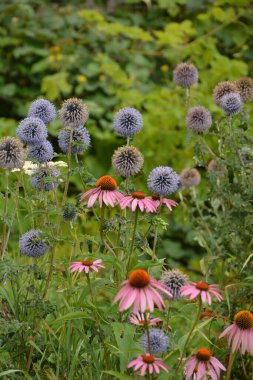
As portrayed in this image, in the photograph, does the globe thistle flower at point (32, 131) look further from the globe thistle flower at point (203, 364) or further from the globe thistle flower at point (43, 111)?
the globe thistle flower at point (203, 364)

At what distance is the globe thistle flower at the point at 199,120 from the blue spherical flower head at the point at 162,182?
2.10 feet

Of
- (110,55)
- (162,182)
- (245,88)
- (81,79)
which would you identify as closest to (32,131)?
(162,182)

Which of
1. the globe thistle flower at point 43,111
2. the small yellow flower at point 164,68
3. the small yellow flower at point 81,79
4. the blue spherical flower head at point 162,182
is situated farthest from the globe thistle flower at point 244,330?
the small yellow flower at point 164,68

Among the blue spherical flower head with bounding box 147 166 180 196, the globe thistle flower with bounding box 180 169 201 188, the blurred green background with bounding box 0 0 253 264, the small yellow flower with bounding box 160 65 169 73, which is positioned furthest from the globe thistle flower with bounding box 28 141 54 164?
the small yellow flower with bounding box 160 65 169 73

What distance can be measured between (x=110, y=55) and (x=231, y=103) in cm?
346

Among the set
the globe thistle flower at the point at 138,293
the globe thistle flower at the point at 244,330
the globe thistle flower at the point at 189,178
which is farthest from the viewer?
the globe thistle flower at the point at 189,178

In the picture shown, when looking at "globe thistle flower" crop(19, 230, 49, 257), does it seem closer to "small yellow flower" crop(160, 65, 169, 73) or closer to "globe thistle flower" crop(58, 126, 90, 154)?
"globe thistle flower" crop(58, 126, 90, 154)

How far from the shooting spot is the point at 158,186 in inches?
86.2

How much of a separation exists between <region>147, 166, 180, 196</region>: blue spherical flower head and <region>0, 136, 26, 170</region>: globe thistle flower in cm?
39

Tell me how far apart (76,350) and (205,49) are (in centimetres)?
388

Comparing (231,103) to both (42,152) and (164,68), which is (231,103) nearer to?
(42,152)

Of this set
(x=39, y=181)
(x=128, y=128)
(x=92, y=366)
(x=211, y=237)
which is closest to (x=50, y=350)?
(x=92, y=366)

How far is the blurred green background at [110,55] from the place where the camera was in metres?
5.32

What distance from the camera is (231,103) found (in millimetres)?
2643
